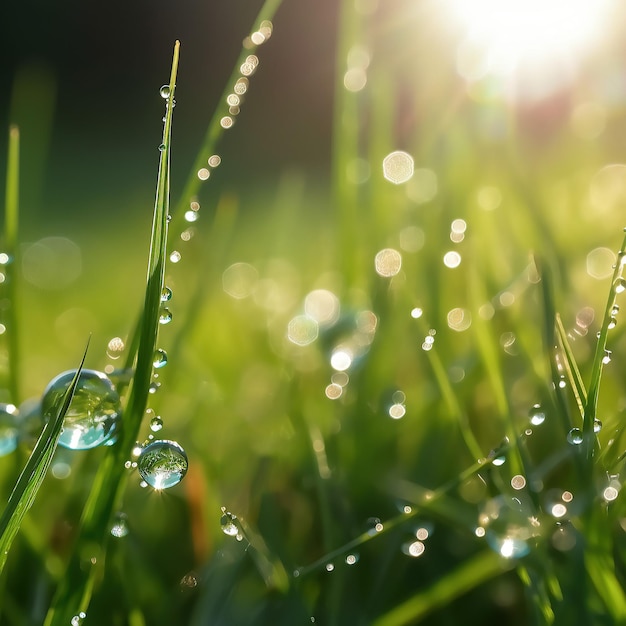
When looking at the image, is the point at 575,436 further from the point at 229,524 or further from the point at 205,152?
the point at 205,152

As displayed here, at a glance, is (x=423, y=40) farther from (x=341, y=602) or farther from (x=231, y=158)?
(x=231, y=158)

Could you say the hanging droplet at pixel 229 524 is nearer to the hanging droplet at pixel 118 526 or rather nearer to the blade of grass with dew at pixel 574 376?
the hanging droplet at pixel 118 526

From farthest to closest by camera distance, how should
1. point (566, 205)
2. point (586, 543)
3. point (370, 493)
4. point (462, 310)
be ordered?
point (566, 205)
point (462, 310)
point (370, 493)
point (586, 543)

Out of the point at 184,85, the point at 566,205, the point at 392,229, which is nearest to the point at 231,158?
the point at 184,85

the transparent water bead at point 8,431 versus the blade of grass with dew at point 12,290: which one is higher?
the blade of grass with dew at point 12,290

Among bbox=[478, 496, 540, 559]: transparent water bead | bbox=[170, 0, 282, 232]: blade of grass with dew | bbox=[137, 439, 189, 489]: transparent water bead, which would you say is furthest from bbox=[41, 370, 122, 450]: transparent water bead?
bbox=[478, 496, 540, 559]: transparent water bead

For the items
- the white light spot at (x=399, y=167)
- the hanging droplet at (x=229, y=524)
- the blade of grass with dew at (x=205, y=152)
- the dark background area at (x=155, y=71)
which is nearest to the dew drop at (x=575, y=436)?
the hanging droplet at (x=229, y=524)
